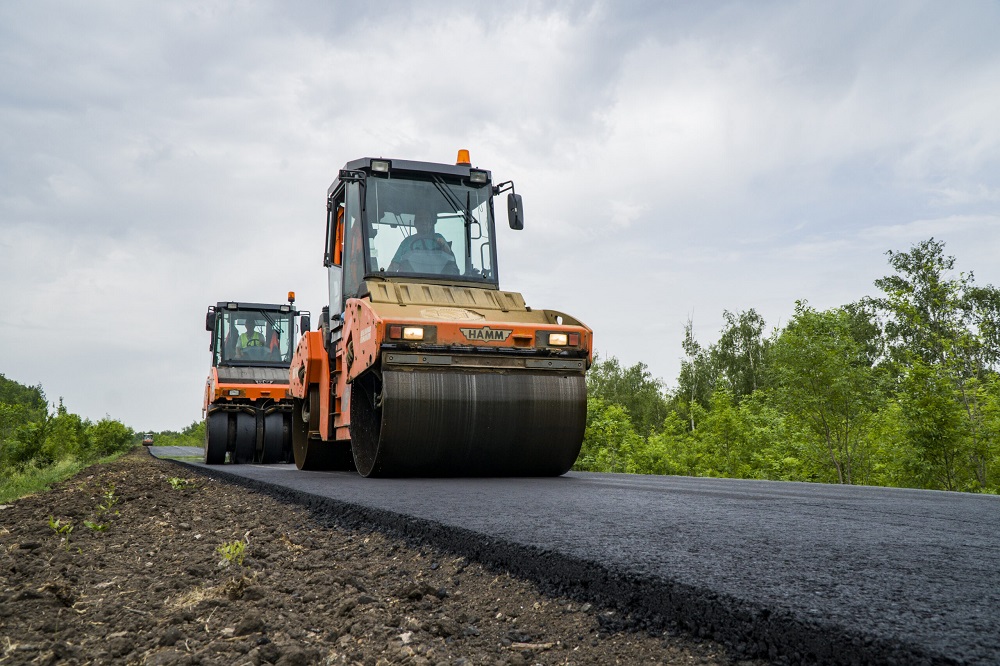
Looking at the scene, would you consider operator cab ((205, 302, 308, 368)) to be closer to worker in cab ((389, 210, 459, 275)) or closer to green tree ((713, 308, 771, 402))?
worker in cab ((389, 210, 459, 275))

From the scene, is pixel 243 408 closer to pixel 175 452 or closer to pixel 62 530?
pixel 62 530

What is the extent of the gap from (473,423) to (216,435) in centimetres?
947

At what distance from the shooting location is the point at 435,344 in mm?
6324

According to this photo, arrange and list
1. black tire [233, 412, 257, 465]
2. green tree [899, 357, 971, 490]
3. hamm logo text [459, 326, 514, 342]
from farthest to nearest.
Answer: green tree [899, 357, 971, 490] < black tire [233, 412, 257, 465] < hamm logo text [459, 326, 514, 342]

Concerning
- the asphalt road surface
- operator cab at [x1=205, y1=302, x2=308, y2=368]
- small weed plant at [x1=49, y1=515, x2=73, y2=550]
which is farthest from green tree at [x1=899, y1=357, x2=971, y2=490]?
small weed plant at [x1=49, y1=515, x2=73, y2=550]

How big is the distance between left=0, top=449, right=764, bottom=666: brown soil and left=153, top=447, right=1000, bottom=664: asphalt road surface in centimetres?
11

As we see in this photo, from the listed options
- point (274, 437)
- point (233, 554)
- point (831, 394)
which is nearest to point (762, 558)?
point (233, 554)

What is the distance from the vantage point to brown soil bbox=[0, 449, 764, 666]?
203 cm

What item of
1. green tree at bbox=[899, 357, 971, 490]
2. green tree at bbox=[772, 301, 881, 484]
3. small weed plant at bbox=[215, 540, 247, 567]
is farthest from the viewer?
green tree at bbox=[772, 301, 881, 484]

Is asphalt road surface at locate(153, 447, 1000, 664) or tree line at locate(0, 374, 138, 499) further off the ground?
tree line at locate(0, 374, 138, 499)

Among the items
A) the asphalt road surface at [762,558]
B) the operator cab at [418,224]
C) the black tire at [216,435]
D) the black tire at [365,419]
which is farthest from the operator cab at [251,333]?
the asphalt road surface at [762,558]

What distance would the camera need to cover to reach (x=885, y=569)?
2299 mm

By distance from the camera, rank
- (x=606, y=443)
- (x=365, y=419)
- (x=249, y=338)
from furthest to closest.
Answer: (x=606, y=443) < (x=249, y=338) < (x=365, y=419)

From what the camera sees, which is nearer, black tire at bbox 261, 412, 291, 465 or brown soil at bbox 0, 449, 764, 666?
brown soil at bbox 0, 449, 764, 666
